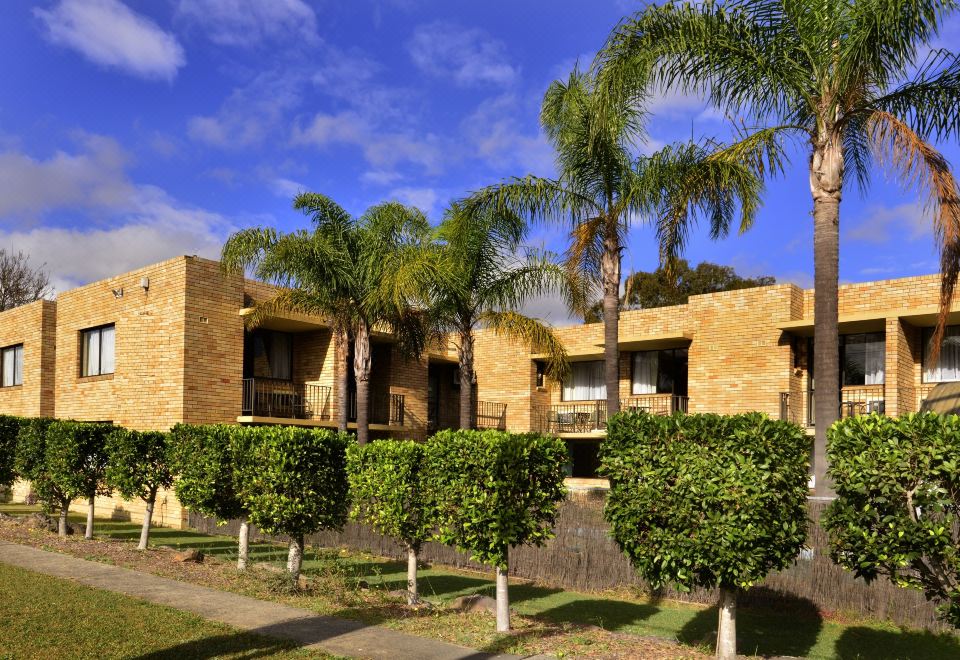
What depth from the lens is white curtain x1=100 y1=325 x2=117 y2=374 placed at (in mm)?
22516

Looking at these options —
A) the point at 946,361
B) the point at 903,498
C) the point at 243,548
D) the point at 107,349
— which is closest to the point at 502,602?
the point at 903,498

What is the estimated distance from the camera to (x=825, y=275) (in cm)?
1141

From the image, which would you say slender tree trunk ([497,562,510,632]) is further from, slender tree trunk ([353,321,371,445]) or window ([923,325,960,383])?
window ([923,325,960,383])

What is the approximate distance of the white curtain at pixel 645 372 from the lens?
24922mm

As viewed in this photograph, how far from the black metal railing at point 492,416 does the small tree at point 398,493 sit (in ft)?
55.3

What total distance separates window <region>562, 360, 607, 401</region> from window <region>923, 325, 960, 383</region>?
30.3 ft

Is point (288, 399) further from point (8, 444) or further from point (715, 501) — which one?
point (715, 501)

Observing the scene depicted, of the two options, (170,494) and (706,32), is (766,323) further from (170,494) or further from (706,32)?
(170,494)

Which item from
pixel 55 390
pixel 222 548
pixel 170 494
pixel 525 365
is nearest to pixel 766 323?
pixel 525 365

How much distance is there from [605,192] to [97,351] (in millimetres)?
15717

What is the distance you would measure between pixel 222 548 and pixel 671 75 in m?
12.1

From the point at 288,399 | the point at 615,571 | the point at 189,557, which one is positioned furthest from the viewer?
the point at 288,399

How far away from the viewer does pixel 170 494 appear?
20.2m

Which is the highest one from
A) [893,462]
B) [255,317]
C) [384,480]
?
[255,317]
